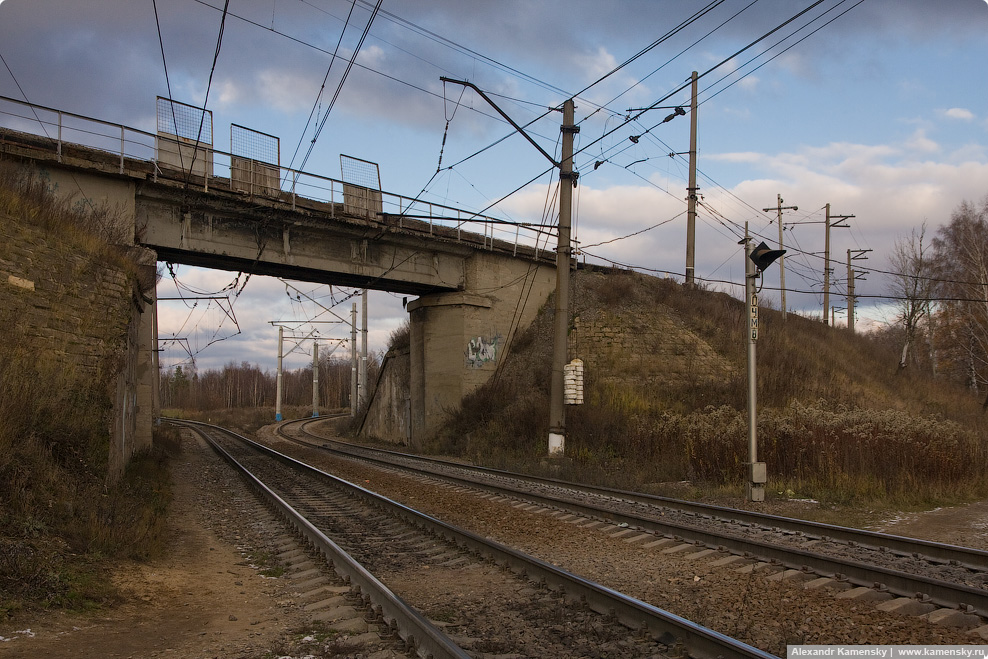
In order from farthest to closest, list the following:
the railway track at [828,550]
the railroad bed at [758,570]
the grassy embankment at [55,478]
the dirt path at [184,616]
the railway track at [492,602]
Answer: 1. the grassy embankment at [55,478]
2. the railway track at [828,550]
3. the railroad bed at [758,570]
4. the dirt path at [184,616]
5. the railway track at [492,602]

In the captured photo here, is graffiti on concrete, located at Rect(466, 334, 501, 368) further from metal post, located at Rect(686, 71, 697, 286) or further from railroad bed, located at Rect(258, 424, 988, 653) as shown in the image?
railroad bed, located at Rect(258, 424, 988, 653)

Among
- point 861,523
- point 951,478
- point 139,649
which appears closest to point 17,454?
point 139,649

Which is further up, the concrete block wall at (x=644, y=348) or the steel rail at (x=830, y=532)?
the concrete block wall at (x=644, y=348)

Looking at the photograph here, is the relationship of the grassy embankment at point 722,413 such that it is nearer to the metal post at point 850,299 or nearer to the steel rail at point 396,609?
the metal post at point 850,299

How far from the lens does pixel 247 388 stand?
141m

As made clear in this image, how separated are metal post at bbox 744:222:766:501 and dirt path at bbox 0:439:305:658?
27.2ft

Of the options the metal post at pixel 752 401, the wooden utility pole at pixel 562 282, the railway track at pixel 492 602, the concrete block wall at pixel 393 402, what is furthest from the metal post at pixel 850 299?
the railway track at pixel 492 602

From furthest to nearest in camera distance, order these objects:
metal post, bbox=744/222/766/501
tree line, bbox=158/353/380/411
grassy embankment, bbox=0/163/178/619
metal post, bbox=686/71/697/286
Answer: tree line, bbox=158/353/380/411 → metal post, bbox=686/71/697/286 → metal post, bbox=744/222/766/501 → grassy embankment, bbox=0/163/178/619

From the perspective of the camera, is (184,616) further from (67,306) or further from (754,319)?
(754,319)

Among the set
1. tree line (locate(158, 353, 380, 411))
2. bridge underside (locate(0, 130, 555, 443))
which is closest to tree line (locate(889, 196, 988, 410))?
bridge underside (locate(0, 130, 555, 443))

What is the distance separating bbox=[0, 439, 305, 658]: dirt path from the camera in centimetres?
502

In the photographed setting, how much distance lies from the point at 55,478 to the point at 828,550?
9.14 metres

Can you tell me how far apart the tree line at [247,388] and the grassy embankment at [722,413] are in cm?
7589

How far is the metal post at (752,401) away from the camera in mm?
11977
